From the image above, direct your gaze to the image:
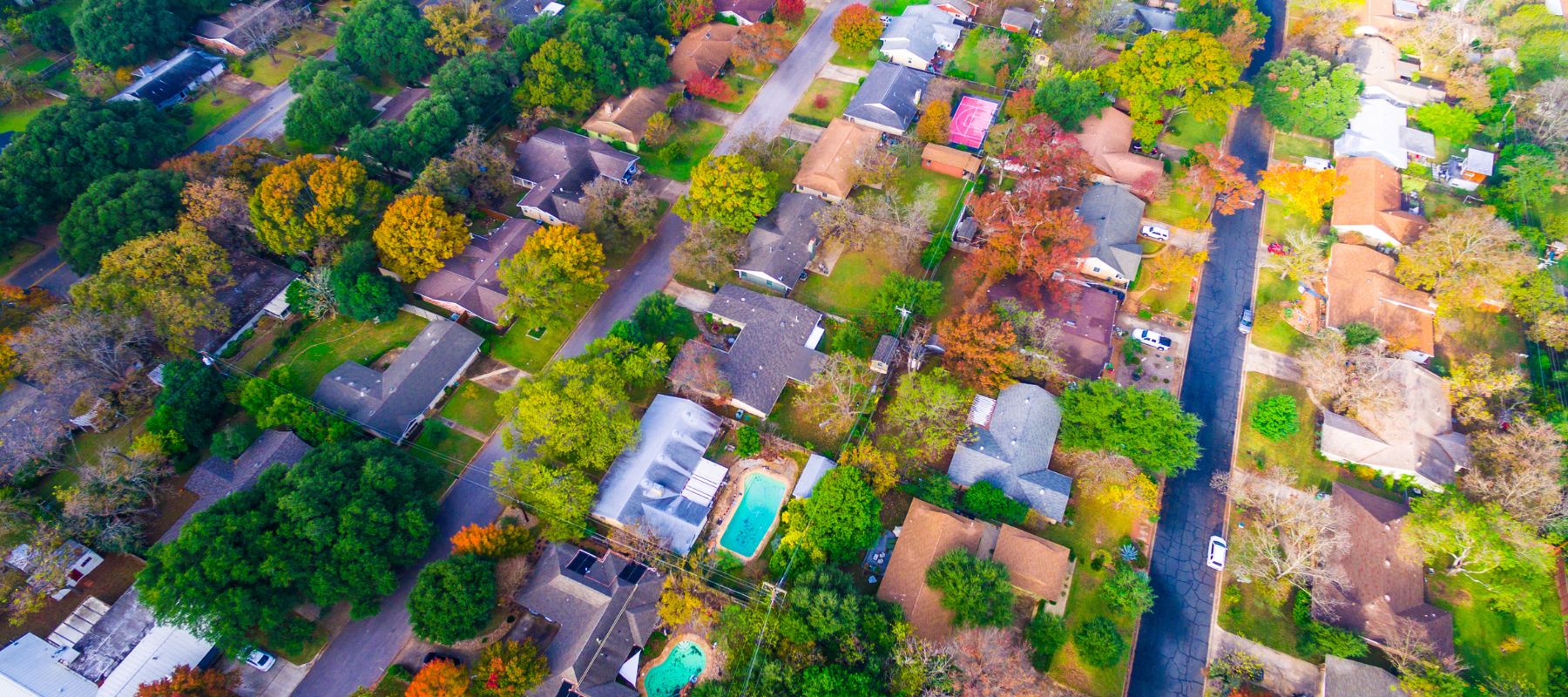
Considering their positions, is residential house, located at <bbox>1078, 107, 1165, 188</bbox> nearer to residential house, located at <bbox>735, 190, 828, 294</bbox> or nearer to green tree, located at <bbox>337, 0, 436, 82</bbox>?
residential house, located at <bbox>735, 190, 828, 294</bbox>

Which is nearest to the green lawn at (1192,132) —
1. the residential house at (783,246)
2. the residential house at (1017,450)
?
the residential house at (1017,450)

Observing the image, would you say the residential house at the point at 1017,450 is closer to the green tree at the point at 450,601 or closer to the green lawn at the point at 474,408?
the green tree at the point at 450,601

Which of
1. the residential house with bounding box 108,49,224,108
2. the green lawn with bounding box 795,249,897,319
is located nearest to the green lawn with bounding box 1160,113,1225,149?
the green lawn with bounding box 795,249,897,319

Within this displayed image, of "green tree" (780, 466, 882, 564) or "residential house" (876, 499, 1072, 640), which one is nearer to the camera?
"residential house" (876, 499, 1072, 640)

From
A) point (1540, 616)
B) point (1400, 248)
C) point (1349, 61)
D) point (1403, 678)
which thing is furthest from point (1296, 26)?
point (1403, 678)

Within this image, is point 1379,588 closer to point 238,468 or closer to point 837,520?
point 837,520

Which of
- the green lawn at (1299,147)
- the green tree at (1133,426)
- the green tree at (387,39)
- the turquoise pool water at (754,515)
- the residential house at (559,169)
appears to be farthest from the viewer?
the green tree at (387,39)

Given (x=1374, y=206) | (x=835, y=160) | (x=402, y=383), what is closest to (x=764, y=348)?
(x=835, y=160)
